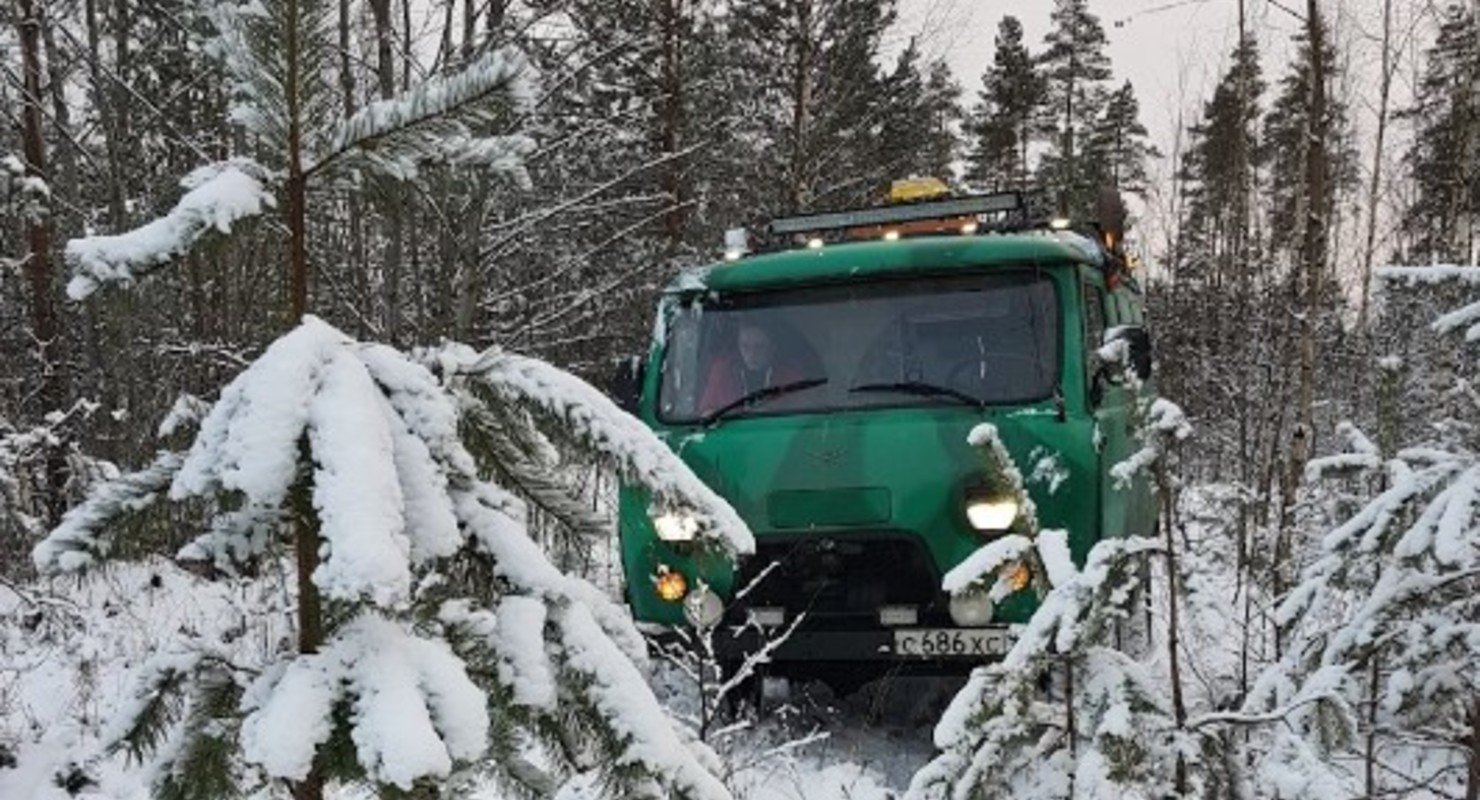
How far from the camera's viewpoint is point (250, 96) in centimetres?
169

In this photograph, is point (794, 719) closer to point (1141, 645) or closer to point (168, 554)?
point (1141, 645)

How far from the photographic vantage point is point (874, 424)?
5.60 meters

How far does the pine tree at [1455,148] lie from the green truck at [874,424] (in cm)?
702

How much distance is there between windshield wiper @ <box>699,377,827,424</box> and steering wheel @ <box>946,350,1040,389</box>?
62 cm

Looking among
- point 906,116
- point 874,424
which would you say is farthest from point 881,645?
point 906,116

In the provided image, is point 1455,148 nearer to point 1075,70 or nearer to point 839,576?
point 839,576

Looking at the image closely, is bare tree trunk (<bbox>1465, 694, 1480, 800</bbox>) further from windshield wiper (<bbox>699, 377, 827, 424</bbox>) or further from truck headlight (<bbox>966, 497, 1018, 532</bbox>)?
windshield wiper (<bbox>699, 377, 827, 424</bbox>)

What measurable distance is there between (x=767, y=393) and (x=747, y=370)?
0.75ft

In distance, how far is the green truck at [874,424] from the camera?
5.40 meters

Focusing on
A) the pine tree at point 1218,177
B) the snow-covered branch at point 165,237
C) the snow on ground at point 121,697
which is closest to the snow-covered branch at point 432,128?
the snow-covered branch at point 165,237

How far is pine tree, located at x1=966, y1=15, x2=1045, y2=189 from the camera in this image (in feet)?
117

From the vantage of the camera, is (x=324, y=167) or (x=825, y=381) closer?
(x=324, y=167)

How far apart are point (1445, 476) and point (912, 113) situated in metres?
18.6

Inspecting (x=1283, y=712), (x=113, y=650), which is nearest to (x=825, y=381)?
(x=1283, y=712)
